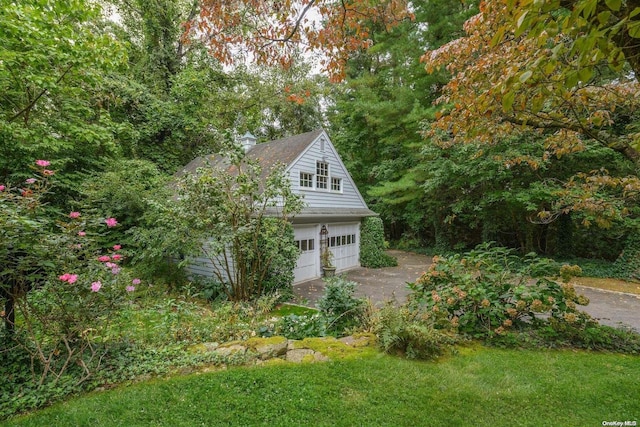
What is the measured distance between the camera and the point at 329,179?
1189cm

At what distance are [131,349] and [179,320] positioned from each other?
0.82 m

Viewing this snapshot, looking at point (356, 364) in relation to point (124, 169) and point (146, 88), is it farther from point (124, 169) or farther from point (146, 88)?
point (146, 88)

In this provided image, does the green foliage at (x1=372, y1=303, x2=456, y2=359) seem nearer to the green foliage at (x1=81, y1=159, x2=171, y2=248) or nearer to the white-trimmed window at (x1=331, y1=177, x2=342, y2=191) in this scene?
the green foliage at (x1=81, y1=159, x2=171, y2=248)

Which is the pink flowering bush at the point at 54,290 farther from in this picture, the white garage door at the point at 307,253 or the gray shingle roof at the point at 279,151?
the gray shingle roof at the point at 279,151

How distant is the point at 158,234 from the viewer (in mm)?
7617

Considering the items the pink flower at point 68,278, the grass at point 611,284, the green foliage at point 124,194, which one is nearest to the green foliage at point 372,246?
the grass at point 611,284

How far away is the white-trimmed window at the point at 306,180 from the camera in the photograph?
10.7 meters

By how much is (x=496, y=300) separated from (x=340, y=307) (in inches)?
97.9

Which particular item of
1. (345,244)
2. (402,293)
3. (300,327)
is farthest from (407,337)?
(345,244)

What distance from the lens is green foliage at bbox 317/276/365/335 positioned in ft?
16.6

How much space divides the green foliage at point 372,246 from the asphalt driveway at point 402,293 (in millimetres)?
354

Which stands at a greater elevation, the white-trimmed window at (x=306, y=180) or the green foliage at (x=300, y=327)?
the white-trimmed window at (x=306, y=180)

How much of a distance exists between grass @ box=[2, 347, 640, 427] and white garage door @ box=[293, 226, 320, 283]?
6379 millimetres

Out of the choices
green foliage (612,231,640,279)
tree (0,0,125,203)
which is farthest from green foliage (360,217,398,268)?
tree (0,0,125,203)
